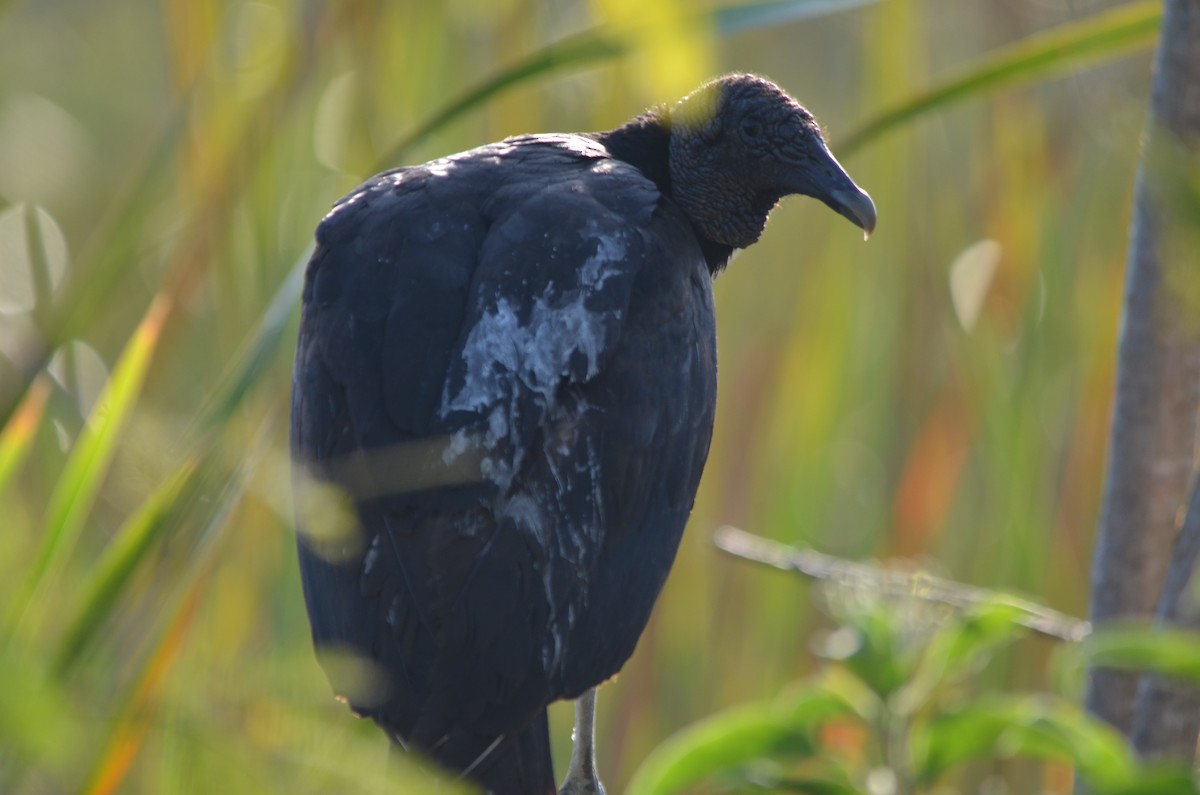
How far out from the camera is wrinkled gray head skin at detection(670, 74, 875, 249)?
2414 mm

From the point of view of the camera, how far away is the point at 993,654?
11.4 feet

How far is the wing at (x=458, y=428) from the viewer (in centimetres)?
186

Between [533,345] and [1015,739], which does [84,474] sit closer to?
[533,345]

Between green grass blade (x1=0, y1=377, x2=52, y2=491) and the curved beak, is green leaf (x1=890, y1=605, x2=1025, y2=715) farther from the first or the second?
green grass blade (x1=0, y1=377, x2=52, y2=491)

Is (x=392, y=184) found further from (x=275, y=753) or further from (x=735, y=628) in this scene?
(x=735, y=628)

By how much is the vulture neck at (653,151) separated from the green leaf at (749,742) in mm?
1221

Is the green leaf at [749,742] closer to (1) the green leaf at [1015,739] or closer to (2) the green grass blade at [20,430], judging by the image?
(1) the green leaf at [1015,739]

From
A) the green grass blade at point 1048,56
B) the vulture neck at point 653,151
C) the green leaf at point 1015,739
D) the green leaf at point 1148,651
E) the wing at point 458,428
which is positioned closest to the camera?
the green leaf at point 1148,651

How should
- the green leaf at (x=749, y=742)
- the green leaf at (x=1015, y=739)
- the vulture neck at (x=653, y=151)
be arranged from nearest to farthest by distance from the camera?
1. the green leaf at (x=1015, y=739)
2. the green leaf at (x=749, y=742)
3. the vulture neck at (x=653, y=151)

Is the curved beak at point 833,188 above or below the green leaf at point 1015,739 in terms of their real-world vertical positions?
above

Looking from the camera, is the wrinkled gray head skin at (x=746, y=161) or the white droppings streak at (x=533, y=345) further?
the wrinkled gray head skin at (x=746, y=161)

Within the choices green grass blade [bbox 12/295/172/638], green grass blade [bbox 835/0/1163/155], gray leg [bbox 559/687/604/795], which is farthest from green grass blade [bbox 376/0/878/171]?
gray leg [bbox 559/687/604/795]

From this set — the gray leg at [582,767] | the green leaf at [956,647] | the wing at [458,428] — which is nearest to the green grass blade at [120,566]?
the wing at [458,428]

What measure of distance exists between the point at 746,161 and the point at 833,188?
213mm
